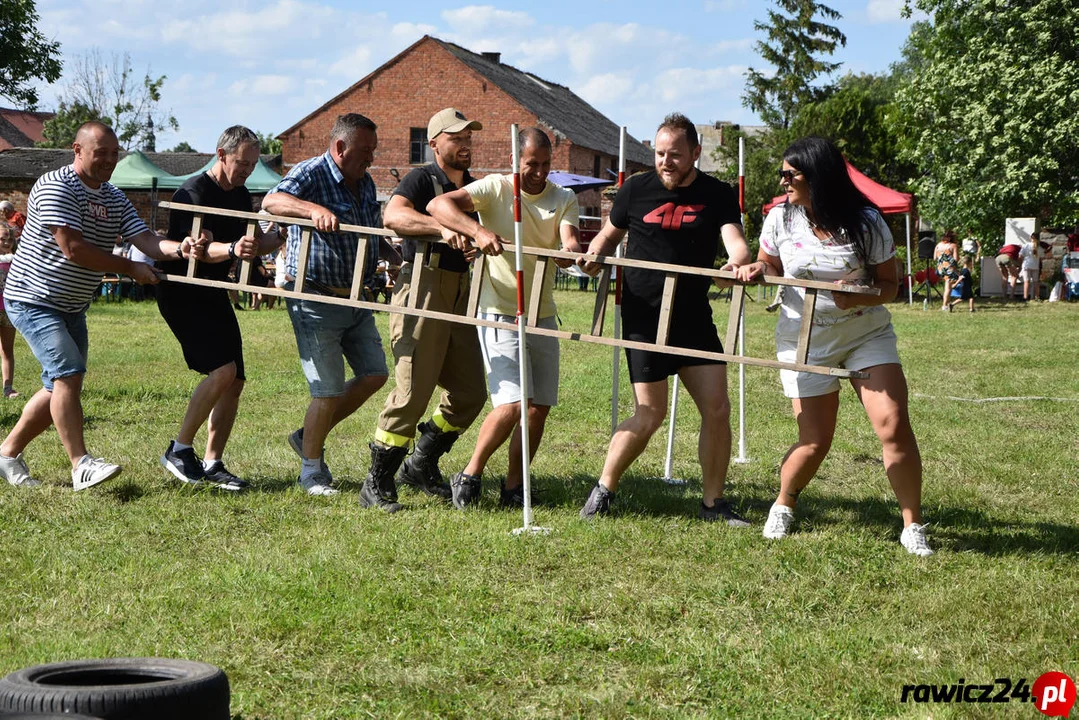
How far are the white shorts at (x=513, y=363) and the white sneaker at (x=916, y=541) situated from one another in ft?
6.31

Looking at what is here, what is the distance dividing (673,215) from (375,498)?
223 cm

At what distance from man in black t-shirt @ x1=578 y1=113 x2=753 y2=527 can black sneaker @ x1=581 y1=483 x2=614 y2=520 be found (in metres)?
0.25

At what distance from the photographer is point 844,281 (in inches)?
215

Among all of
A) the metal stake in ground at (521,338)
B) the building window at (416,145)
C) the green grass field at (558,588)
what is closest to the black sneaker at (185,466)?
the green grass field at (558,588)

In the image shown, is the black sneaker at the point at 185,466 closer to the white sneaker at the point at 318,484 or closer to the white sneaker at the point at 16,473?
the white sneaker at the point at 318,484

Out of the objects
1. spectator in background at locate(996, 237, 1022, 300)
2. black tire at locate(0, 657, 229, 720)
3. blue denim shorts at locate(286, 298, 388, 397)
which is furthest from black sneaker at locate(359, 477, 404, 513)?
spectator in background at locate(996, 237, 1022, 300)

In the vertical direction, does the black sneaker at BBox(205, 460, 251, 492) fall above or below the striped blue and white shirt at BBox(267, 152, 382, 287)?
below

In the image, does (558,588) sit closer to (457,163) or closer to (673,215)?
(673,215)

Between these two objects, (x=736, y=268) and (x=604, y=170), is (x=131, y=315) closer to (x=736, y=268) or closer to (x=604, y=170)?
(x=736, y=268)

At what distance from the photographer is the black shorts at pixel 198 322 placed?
6.88 metres

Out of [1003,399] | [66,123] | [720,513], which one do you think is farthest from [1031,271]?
[66,123]

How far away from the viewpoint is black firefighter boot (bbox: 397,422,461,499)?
6855 mm

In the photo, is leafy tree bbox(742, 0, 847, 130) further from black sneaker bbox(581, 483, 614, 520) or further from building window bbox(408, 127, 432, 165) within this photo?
black sneaker bbox(581, 483, 614, 520)

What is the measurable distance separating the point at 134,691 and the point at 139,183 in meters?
25.0
